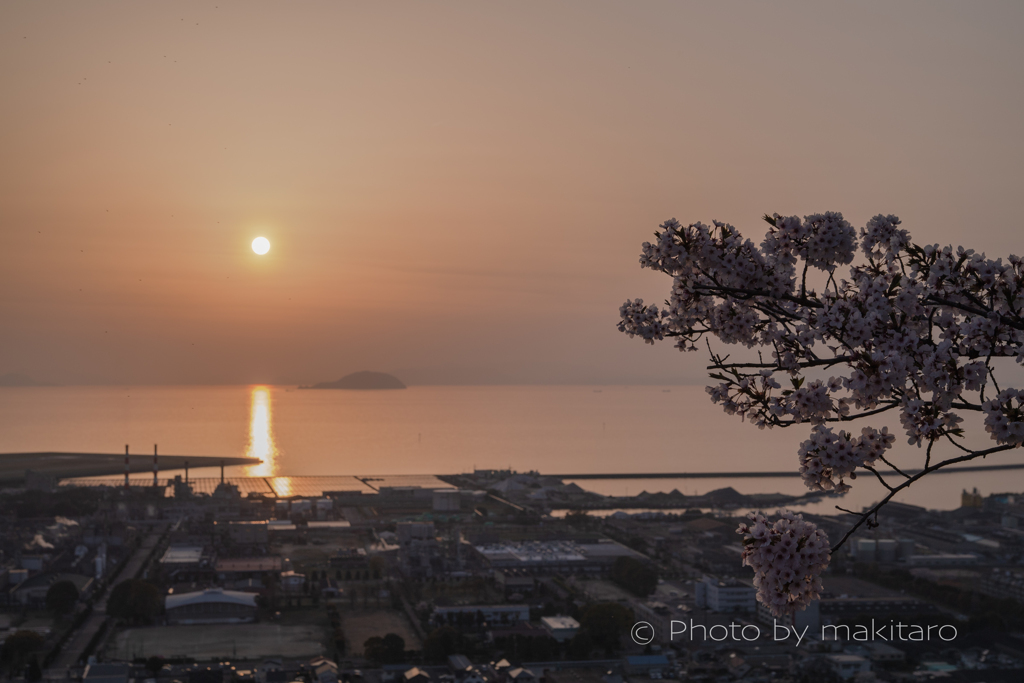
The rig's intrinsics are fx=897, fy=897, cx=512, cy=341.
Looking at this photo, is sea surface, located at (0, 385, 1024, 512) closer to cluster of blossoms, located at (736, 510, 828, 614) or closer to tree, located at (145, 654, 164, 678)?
tree, located at (145, 654, 164, 678)

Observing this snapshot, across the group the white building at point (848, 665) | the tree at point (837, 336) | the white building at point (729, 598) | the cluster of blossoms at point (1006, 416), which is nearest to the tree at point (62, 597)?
the white building at point (729, 598)

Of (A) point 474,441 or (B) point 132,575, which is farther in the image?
(A) point 474,441

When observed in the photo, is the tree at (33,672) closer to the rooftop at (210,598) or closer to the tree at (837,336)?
the rooftop at (210,598)

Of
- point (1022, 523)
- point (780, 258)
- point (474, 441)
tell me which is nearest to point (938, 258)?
point (780, 258)

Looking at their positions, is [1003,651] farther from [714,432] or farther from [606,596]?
[714,432]

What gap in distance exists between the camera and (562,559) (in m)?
9.36

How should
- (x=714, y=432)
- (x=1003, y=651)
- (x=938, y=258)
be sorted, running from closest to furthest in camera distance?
1. (x=938, y=258)
2. (x=1003, y=651)
3. (x=714, y=432)

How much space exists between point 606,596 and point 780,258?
718 cm

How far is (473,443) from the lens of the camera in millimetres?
26969

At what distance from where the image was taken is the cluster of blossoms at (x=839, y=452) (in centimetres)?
90

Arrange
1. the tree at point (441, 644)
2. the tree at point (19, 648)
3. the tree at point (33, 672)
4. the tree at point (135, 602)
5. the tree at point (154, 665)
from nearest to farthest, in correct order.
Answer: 1. the tree at point (33, 672)
2. the tree at point (154, 665)
3. the tree at point (19, 648)
4. the tree at point (441, 644)
5. the tree at point (135, 602)

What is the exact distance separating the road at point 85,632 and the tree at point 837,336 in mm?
5389

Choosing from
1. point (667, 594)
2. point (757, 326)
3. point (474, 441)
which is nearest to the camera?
point (757, 326)

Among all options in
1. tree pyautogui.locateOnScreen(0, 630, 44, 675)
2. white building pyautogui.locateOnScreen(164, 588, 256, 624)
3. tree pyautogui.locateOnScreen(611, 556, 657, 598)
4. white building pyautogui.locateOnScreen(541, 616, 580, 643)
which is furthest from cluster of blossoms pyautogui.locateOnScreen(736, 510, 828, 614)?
tree pyautogui.locateOnScreen(611, 556, 657, 598)
